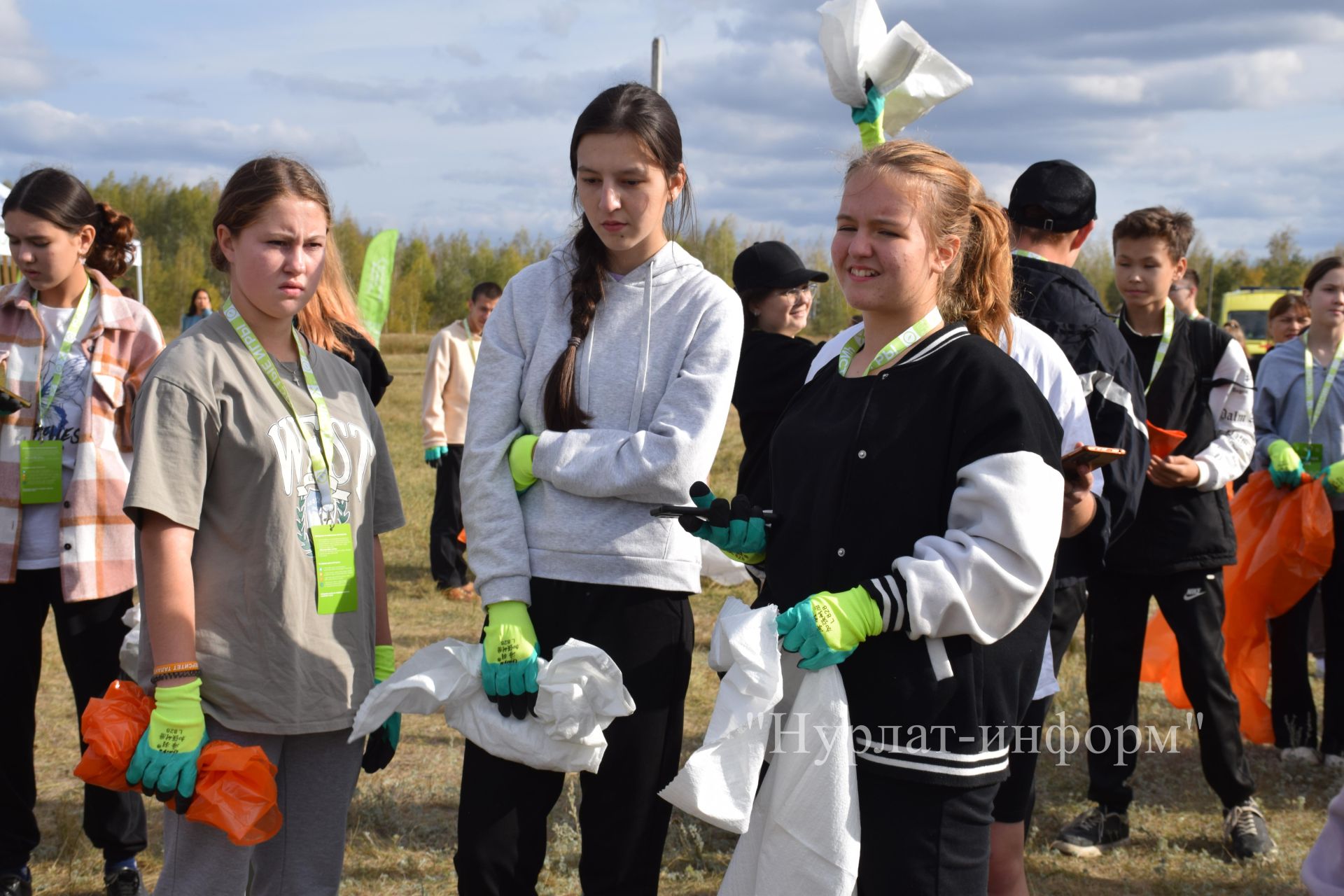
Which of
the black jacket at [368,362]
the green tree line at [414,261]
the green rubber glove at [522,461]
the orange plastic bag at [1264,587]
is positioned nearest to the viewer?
the green rubber glove at [522,461]

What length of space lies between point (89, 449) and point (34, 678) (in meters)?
0.73

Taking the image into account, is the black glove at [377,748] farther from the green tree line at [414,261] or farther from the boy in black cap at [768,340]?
the green tree line at [414,261]

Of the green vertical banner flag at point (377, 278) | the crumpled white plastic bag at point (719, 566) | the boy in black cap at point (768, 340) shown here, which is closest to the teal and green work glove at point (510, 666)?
the boy in black cap at point (768, 340)

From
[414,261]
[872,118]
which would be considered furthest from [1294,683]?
[414,261]

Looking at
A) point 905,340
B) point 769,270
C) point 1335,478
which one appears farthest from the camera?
point 1335,478

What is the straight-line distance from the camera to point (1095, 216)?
10.4 feet

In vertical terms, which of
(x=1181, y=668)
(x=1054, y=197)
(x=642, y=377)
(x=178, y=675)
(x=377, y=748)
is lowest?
(x=1181, y=668)

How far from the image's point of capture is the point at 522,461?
97.0 inches

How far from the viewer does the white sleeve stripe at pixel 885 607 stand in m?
1.86

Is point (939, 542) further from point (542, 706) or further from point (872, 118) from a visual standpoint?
point (872, 118)

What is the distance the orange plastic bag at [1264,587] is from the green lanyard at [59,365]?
4.22 m

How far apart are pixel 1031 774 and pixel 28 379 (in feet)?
9.94

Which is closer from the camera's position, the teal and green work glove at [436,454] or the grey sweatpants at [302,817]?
the grey sweatpants at [302,817]

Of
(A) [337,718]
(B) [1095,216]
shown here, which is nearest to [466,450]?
(A) [337,718]
